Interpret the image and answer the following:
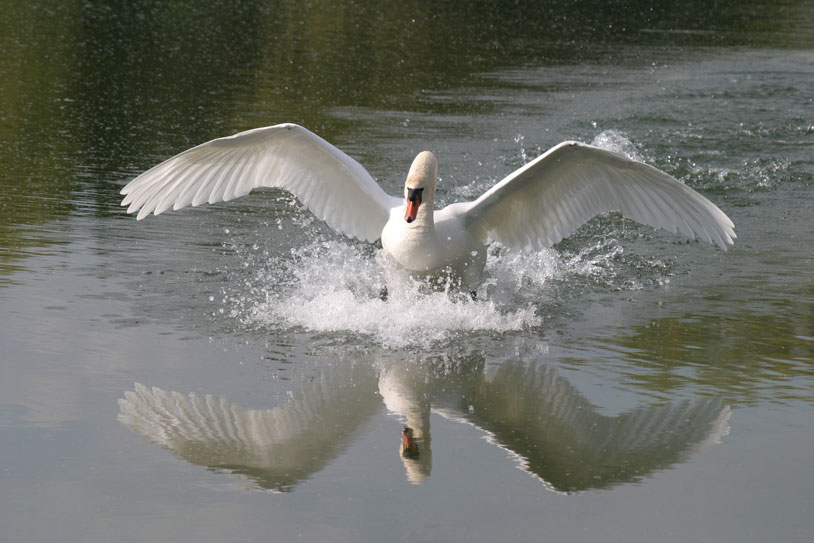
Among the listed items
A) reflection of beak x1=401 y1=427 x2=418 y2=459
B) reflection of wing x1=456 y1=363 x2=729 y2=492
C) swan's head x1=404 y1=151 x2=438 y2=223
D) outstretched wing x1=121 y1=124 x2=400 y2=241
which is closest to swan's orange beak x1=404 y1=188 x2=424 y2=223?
swan's head x1=404 y1=151 x2=438 y2=223

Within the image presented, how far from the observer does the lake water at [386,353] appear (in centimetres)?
513

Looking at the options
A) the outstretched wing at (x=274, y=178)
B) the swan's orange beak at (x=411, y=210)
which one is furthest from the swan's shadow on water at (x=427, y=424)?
the outstretched wing at (x=274, y=178)

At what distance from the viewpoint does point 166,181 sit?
8.68 metres

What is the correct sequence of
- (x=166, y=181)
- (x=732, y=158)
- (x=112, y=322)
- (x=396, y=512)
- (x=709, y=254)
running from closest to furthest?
1. (x=396, y=512)
2. (x=112, y=322)
3. (x=166, y=181)
4. (x=709, y=254)
5. (x=732, y=158)

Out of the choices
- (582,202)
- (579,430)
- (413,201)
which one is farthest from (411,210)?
(579,430)

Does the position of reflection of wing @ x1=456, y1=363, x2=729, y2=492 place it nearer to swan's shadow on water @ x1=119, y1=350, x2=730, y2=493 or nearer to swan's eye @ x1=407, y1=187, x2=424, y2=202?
swan's shadow on water @ x1=119, y1=350, x2=730, y2=493

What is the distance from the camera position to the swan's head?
7852mm

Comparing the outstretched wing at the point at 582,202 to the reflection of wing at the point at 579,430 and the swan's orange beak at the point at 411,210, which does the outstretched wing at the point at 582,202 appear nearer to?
the swan's orange beak at the point at 411,210

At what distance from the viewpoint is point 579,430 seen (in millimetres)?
6113

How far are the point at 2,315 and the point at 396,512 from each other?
364 cm

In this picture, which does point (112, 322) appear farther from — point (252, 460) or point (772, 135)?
point (772, 135)

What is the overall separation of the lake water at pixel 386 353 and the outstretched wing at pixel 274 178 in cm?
46

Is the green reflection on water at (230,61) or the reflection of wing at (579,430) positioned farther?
the green reflection on water at (230,61)

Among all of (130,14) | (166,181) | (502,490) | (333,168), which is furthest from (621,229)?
(130,14)
